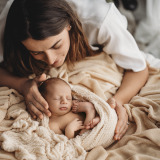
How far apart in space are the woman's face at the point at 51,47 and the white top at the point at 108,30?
0.17 metres

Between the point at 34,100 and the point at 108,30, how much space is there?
0.59 m

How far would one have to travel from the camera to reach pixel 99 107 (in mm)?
1287

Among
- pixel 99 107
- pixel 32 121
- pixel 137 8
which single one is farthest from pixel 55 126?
pixel 137 8

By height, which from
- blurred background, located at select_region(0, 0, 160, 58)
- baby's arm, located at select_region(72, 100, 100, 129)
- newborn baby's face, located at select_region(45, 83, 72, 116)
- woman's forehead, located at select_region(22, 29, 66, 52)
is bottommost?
baby's arm, located at select_region(72, 100, 100, 129)

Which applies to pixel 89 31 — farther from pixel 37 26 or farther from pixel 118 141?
pixel 118 141

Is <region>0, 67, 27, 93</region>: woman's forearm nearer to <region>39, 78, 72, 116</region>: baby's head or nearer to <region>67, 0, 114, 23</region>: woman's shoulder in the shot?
<region>39, 78, 72, 116</region>: baby's head

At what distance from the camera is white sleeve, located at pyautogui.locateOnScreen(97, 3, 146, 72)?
1457 mm

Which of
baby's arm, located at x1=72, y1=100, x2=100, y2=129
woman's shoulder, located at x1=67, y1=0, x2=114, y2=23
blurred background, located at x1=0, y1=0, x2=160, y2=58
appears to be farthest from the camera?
blurred background, located at x1=0, y1=0, x2=160, y2=58

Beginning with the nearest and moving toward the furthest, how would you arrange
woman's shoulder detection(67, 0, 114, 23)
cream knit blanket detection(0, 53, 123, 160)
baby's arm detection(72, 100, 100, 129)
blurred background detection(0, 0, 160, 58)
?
cream knit blanket detection(0, 53, 123, 160), baby's arm detection(72, 100, 100, 129), woman's shoulder detection(67, 0, 114, 23), blurred background detection(0, 0, 160, 58)

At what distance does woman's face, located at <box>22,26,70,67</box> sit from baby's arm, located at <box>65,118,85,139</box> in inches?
13.2

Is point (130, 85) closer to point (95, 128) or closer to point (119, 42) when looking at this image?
point (119, 42)

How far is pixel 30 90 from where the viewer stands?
134cm

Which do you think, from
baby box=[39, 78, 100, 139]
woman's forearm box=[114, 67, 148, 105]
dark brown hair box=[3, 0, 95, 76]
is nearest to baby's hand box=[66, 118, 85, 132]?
baby box=[39, 78, 100, 139]

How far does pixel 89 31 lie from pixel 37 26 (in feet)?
1.47
